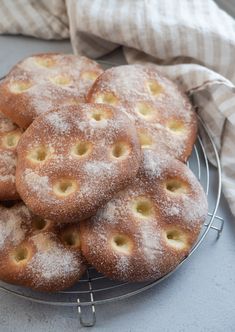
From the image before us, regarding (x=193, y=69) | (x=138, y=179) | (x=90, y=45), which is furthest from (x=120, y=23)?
(x=138, y=179)

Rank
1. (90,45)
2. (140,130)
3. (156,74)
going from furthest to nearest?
(90,45), (156,74), (140,130)

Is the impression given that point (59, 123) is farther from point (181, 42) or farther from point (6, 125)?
point (181, 42)

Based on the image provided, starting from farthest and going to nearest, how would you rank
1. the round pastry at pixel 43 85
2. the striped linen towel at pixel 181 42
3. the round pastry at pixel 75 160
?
the striped linen towel at pixel 181 42 → the round pastry at pixel 43 85 → the round pastry at pixel 75 160

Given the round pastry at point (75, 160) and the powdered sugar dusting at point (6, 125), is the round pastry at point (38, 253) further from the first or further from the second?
the powdered sugar dusting at point (6, 125)

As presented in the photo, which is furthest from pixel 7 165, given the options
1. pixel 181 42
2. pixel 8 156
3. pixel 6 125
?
pixel 181 42

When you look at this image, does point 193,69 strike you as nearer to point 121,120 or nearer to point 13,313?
point 121,120

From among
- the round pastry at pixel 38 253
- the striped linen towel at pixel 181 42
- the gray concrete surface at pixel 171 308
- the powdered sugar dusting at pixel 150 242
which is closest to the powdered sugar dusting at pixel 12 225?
the round pastry at pixel 38 253
